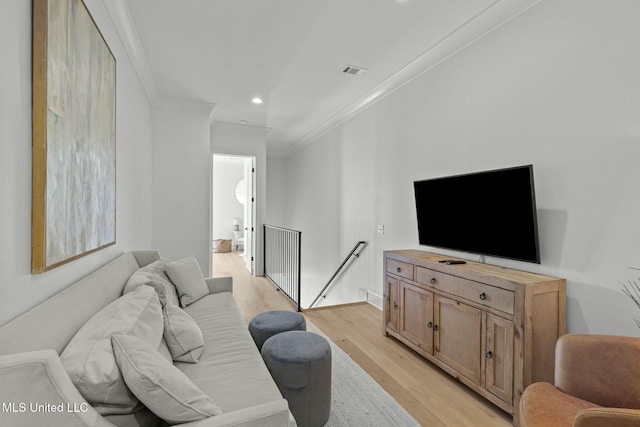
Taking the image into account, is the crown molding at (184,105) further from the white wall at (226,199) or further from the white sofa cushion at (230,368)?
the white wall at (226,199)

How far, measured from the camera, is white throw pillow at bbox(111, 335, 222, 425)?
1014mm

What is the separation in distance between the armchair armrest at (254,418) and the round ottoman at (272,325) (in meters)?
1.18

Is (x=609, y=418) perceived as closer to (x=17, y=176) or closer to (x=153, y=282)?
(x=17, y=176)

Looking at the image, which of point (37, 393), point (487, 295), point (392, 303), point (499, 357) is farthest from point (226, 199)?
point (37, 393)

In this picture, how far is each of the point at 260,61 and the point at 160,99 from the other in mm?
1935

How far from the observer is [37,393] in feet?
2.66

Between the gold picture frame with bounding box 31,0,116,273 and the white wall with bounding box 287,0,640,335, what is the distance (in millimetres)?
2815

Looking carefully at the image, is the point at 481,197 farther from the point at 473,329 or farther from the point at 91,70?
the point at 91,70

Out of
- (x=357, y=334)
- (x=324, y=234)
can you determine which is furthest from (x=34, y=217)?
(x=324, y=234)

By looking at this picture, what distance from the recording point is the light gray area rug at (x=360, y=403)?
1.88m

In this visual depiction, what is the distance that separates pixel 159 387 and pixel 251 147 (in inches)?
197

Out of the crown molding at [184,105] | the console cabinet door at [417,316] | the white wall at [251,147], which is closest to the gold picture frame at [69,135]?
the crown molding at [184,105]

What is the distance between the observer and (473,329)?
216 centimetres

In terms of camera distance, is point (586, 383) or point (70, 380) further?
point (586, 383)
